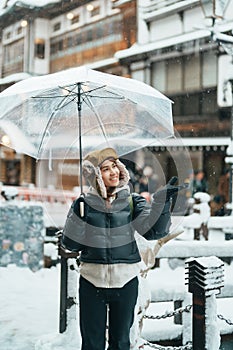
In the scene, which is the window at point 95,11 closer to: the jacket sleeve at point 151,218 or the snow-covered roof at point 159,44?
the snow-covered roof at point 159,44

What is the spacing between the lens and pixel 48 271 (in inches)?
274

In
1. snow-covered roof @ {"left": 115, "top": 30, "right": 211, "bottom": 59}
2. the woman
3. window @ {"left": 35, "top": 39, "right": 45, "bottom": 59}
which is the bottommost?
the woman

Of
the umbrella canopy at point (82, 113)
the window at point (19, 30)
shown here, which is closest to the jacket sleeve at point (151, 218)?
the umbrella canopy at point (82, 113)

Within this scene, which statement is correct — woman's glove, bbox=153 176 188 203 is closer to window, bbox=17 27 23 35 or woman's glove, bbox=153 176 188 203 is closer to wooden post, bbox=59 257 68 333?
wooden post, bbox=59 257 68 333

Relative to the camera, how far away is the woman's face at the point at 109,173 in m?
3.07

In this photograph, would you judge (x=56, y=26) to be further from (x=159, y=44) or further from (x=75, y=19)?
(x=159, y=44)

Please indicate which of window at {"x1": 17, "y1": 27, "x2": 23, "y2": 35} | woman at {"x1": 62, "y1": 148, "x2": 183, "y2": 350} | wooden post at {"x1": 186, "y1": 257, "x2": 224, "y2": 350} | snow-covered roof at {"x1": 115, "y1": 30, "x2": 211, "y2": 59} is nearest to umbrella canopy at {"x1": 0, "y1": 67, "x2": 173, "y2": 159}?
woman at {"x1": 62, "y1": 148, "x2": 183, "y2": 350}

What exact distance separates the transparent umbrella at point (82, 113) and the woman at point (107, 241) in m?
0.41

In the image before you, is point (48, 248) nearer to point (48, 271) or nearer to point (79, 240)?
point (48, 271)

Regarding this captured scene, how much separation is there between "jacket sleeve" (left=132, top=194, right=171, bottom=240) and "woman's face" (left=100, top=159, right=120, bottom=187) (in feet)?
0.63

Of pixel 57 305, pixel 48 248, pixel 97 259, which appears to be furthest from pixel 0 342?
pixel 48 248

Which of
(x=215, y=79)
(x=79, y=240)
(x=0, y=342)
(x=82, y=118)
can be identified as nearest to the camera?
(x=79, y=240)

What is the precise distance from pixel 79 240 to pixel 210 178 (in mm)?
12257

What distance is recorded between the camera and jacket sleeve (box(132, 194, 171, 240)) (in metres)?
2.96
